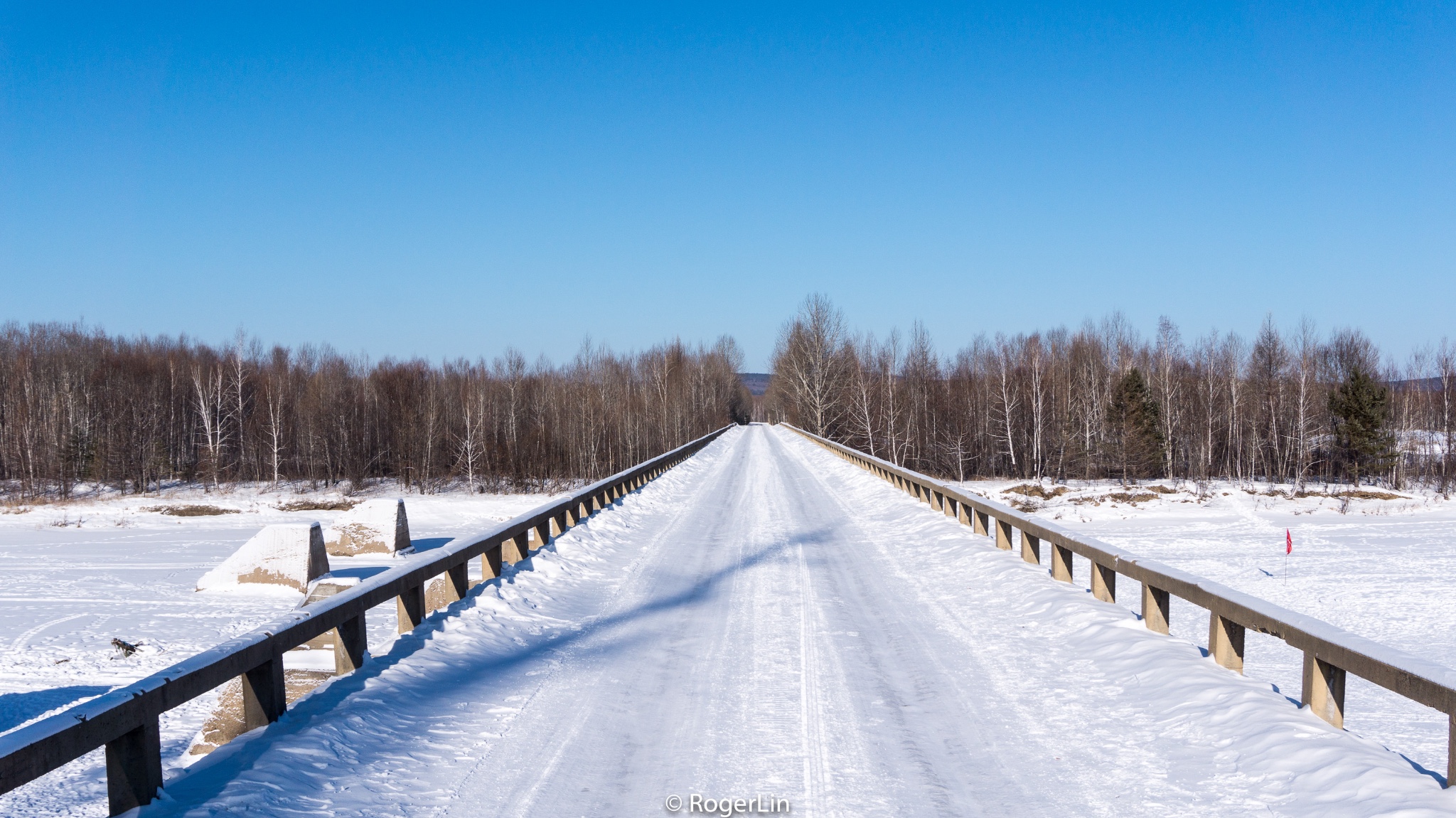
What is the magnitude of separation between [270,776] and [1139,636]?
246 inches

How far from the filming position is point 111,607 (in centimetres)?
1638

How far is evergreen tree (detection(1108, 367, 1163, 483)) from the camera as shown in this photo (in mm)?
57969

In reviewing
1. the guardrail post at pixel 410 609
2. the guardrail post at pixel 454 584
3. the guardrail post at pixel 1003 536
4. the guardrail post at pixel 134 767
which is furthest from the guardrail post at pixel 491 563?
the guardrail post at pixel 1003 536

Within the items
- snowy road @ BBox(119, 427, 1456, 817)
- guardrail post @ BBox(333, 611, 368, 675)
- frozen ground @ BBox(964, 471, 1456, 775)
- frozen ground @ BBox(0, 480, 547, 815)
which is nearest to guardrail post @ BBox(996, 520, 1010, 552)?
snowy road @ BBox(119, 427, 1456, 817)

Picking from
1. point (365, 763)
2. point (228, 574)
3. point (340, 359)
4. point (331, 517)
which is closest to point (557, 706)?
point (365, 763)

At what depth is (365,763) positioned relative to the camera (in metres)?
4.50

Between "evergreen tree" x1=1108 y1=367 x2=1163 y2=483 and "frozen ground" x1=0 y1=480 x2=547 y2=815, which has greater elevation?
"evergreen tree" x1=1108 y1=367 x2=1163 y2=483

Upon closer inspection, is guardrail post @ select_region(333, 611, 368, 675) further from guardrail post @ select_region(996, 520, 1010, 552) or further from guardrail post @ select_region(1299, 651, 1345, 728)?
guardrail post @ select_region(996, 520, 1010, 552)

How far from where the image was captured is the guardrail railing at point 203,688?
313 centimetres

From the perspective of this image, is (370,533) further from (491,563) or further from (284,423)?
(284,423)

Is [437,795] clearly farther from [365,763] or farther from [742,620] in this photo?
[742,620]

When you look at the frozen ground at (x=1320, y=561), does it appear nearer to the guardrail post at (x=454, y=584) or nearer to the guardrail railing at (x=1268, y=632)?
the guardrail railing at (x=1268, y=632)

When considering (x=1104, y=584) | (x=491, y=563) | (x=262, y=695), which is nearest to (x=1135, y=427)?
(x=1104, y=584)

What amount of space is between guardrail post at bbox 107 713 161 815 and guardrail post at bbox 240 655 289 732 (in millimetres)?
→ 944
